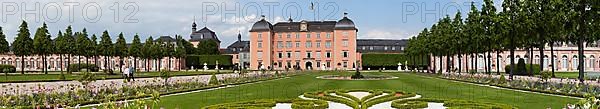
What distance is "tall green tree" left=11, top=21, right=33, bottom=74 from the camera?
54625mm

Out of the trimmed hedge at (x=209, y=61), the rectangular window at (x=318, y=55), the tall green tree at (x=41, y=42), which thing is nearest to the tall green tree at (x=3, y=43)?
the tall green tree at (x=41, y=42)

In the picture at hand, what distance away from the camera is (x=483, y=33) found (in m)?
36.4

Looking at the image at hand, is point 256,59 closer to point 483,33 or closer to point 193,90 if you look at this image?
point 483,33

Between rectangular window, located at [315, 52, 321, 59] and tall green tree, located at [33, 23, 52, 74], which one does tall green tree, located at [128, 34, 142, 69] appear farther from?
rectangular window, located at [315, 52, 321, 59]

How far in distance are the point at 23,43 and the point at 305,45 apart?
5458cm

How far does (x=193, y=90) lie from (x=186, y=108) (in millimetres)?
8325

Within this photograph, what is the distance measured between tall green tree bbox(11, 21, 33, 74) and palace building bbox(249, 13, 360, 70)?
48.8 m

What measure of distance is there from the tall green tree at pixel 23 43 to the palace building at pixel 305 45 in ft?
160

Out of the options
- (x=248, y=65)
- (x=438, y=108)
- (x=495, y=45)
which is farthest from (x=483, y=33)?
(x=248, y=65)

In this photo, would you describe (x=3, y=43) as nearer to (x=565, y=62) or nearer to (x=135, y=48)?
(x=135, y=48)

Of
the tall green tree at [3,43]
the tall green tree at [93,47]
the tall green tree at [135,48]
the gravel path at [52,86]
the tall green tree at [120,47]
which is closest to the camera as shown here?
the gravel path at [52,86]

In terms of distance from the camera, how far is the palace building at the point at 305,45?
9947cm

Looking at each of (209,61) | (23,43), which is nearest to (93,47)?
(23,43)

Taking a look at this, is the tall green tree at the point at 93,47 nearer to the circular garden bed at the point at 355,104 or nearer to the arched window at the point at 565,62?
the circular garden bed at the point at 355,104
